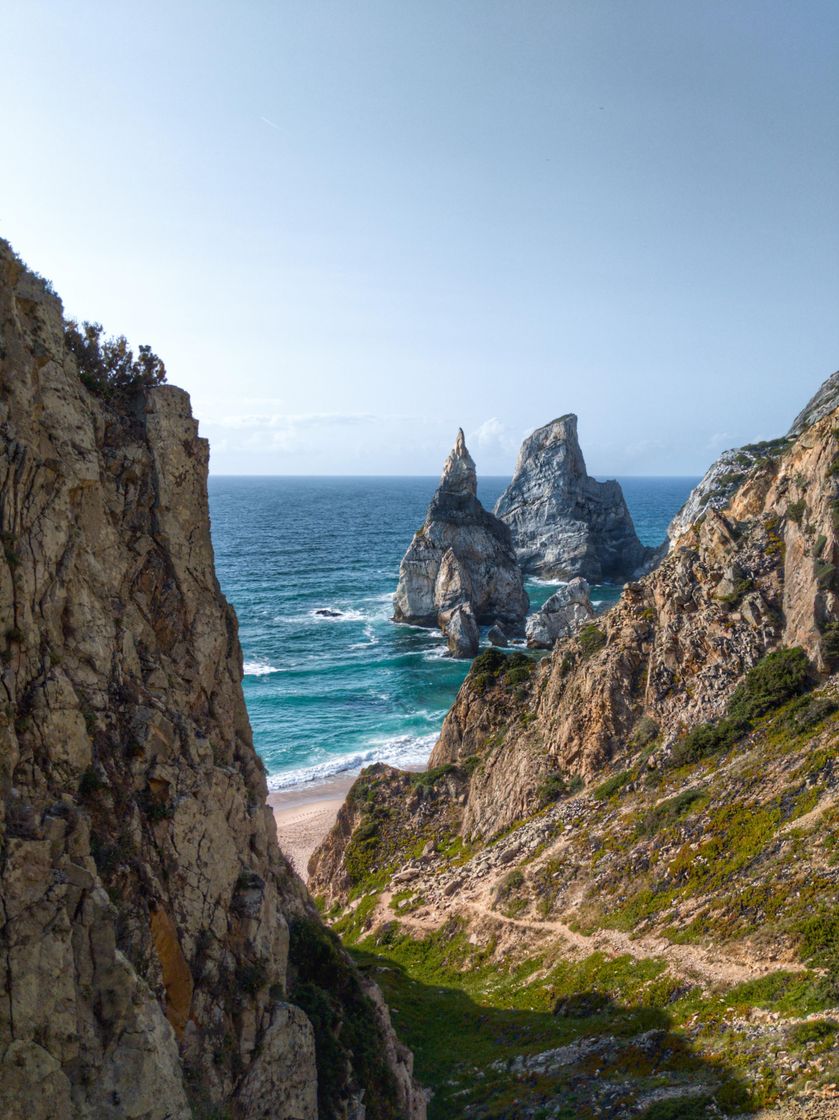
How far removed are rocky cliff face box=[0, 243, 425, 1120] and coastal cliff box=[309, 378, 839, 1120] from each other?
636cm

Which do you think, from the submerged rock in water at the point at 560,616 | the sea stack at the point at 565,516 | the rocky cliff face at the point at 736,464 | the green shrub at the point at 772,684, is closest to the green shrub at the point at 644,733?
the green shrub at the point at 772,684

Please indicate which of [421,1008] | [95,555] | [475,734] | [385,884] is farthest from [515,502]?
[95,555]

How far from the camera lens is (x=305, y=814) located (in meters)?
49.1

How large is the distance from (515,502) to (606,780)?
10477 cm

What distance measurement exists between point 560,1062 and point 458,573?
75237 millimetres

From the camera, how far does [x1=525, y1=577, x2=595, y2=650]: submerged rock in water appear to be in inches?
3238

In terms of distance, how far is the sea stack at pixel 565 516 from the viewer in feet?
399

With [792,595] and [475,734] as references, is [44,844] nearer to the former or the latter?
[792,595]

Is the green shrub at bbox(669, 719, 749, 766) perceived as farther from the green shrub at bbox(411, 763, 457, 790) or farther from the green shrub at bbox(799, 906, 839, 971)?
the green shrub at bbox(411, 763, 457, 790)

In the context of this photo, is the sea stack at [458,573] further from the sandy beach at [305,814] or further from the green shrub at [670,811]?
the green shrub at [670,811]

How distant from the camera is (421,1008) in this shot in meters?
24.5

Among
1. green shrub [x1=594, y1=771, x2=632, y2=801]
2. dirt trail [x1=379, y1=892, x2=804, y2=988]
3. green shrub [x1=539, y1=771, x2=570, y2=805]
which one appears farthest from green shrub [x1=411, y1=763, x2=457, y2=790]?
green shrub [x1=594, y1=771, x2=632, y2=801]

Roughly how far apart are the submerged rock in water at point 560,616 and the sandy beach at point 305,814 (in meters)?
33.4

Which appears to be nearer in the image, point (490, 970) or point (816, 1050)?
point (816, 1050)
